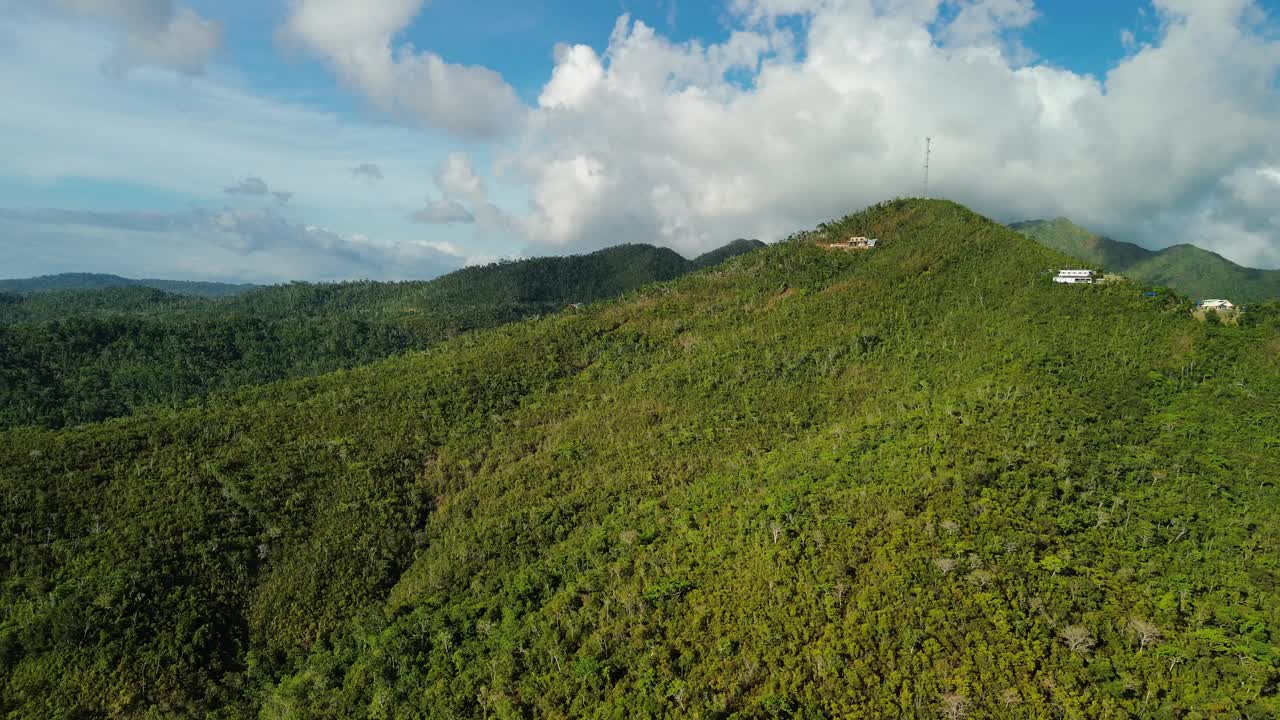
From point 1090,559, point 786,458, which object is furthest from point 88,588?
point 1090,559

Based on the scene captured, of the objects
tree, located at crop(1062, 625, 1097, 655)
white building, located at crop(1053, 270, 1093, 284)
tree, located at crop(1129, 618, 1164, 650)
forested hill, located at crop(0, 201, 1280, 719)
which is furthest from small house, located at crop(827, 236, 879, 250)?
tree, located at crop(1062, 625, 1097, 655)

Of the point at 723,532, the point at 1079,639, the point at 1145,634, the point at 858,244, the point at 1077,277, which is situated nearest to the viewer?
the point at 1145,634

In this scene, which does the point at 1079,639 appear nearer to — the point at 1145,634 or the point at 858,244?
the point at 1145,634

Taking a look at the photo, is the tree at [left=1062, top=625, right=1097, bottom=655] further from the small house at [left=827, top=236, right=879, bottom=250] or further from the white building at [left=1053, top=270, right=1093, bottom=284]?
the small house at [left=827, top=236, right=879, bottom=250]

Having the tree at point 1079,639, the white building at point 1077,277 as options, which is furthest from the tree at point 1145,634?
the white building at point 1077,277

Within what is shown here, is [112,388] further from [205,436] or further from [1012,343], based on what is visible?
[1012,343]

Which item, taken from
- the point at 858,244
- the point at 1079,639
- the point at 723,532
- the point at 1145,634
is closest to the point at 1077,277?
the point at 858,244

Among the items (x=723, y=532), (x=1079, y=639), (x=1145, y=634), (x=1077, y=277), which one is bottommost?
(x=1079, y=639)

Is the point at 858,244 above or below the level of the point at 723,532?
above
